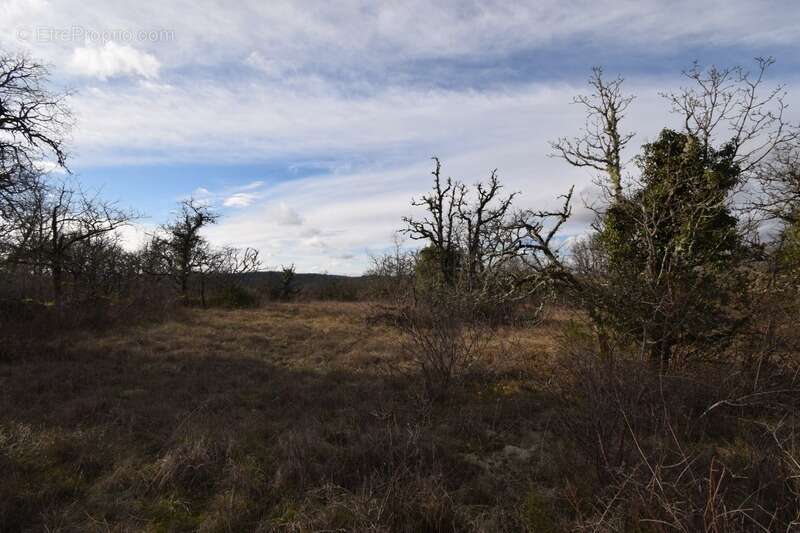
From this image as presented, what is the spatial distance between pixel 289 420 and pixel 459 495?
2764 millimetres

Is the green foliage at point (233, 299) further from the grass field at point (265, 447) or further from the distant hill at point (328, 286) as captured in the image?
the grass field at point (265, 447)

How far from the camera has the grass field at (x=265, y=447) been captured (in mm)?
3574

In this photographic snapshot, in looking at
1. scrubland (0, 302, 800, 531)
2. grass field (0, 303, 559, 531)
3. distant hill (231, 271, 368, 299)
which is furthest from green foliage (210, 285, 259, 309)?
scrubland (0, 302, 800, 531)

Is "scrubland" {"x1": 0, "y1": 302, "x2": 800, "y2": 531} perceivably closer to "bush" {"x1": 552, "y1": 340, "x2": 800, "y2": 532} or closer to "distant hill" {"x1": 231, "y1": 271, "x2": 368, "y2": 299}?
"bush" {"x1": 552, "y1": 340, "x2": 800, "y2": 532}

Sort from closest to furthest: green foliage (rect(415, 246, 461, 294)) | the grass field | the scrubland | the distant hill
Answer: the scrubland < the grass field < green foliage (rect(415, 246, 461, 294)) < the distant hill

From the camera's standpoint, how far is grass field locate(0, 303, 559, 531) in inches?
141

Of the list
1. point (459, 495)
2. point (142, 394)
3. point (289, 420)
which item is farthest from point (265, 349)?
point (459, 495)

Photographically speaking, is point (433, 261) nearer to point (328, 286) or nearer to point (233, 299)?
point (233, 299)

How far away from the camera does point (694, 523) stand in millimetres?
2768

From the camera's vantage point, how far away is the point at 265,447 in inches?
195

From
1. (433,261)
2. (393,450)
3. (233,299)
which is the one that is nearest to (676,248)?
(393,450)

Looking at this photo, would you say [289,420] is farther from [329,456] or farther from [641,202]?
[641,202]

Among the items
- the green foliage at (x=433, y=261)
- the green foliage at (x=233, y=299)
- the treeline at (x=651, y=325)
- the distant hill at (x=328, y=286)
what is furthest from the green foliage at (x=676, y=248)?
the distant hill at (x=328, y=286)

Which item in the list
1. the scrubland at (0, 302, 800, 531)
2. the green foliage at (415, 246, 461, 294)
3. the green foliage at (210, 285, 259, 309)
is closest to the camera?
the scrubland at (0, 302, 800, 531)
